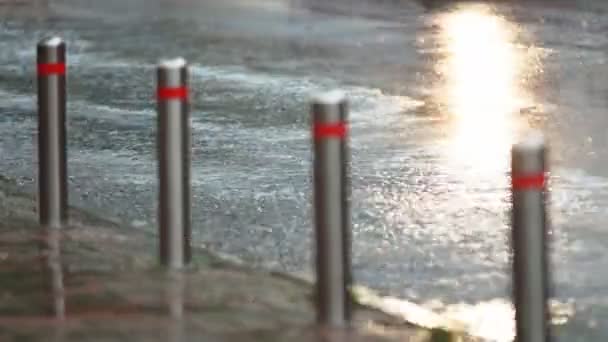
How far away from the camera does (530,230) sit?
21.1 ft

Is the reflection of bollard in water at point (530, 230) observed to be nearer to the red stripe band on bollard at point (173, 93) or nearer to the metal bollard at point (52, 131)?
the red stripe band on bollard at point (173, 93)

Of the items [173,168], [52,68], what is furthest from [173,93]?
[52,68]

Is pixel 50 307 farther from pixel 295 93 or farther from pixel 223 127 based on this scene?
pixel 295 93

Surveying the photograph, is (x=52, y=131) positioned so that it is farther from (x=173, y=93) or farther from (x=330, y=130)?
(x=330, y=130)

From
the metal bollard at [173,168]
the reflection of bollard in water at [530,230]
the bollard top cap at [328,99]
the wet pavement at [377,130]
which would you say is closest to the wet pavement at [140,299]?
the metal bollard at [173,168]

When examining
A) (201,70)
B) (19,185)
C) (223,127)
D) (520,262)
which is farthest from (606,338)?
(201,70)

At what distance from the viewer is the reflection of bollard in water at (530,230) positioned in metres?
6.41

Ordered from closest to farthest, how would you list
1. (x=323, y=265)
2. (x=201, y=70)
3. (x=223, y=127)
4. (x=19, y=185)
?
(x=323, y=265) → (x=19, y=185) → (x=223, y=127) → (x=201, y=70)

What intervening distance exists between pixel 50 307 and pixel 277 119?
6.74m

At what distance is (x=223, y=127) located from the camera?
1396 centimetres

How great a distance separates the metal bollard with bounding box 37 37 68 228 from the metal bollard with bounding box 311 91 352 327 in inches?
91.8

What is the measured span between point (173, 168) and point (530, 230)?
2553 mm

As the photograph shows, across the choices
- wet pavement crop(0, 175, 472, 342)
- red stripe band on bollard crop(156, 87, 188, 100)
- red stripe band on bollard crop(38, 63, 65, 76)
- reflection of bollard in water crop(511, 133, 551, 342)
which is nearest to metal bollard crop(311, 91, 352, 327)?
wet pavement crop(0, 175, 472, 342)

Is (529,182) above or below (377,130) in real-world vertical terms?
above
